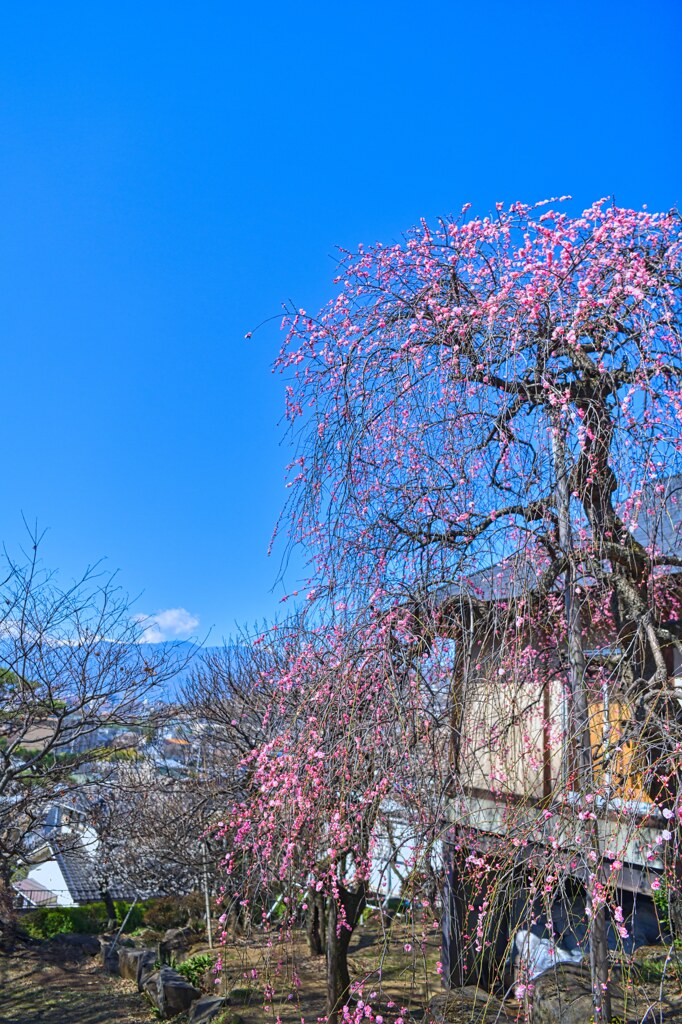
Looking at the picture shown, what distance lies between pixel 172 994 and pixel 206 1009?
1167 mm

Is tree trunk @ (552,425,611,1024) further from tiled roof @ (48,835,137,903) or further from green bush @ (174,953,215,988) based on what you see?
tiled roof @ (48,835,137,903)

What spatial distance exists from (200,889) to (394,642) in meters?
13.3

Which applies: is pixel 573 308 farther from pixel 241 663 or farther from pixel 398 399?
pixel 241 663

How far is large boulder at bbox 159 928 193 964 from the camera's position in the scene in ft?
43.3

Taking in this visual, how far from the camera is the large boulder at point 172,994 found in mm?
10562

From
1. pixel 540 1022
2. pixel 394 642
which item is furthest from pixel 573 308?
pixel 540 1022

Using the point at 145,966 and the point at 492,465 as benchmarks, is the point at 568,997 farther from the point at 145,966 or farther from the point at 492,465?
the point at 145,966

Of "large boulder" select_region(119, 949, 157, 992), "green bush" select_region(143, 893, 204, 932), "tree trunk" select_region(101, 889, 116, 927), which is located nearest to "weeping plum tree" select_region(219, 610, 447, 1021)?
"large boulder" select_region(119, 949, 157, 992)

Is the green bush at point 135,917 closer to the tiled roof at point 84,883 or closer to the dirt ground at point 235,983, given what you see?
the tiled roof at point 84,883

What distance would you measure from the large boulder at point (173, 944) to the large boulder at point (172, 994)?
186cm

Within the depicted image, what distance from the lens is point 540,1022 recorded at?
578 centimetres

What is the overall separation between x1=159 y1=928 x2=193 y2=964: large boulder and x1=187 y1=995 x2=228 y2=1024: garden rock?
10.6 feet

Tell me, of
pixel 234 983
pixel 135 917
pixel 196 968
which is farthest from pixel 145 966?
pixel 135 917

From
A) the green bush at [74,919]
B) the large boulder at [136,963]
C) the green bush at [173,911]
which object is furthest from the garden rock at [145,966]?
the green bush at [74,919]
